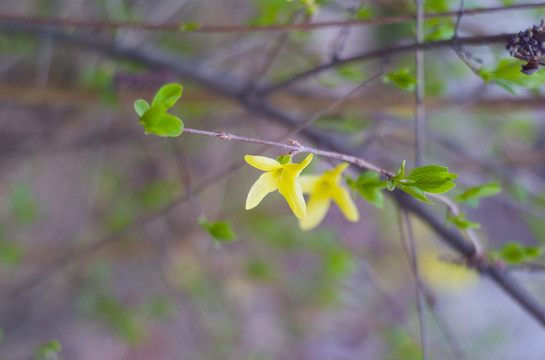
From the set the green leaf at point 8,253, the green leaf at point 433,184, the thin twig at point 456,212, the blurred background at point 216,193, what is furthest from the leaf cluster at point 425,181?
the green leaf at point 8,253

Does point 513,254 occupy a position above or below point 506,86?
below

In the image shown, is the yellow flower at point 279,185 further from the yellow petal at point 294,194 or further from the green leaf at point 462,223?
the green leaf at point 462,223

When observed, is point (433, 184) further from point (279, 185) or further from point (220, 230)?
point (220, 230)

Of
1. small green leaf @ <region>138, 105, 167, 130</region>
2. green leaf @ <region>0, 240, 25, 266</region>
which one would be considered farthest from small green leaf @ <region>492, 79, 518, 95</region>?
green leaf @ <region>0, 240, 25, 266</region>

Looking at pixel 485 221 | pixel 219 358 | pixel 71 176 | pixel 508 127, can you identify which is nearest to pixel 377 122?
pixel 508 127

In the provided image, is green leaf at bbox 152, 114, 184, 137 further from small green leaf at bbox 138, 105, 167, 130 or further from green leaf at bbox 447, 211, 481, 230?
green leaf at bbox 447, 211, 481, 230

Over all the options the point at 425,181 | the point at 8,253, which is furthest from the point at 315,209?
the point at 8,253
